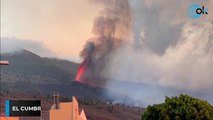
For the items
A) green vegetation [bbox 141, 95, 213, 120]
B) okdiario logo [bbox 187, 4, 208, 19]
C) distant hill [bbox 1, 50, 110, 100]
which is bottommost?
green vegetation [bbox 141, 95, 213, 120]

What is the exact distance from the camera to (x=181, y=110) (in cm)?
3231

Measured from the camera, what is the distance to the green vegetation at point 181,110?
3191 cm

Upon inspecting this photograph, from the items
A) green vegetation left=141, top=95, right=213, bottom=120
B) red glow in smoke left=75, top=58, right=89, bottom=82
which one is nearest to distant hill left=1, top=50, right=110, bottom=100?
red glow in smoke left=75, top=58, right=89, bottom=82

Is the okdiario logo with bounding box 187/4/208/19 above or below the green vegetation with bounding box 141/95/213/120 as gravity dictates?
above

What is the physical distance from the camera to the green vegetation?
3191cm
